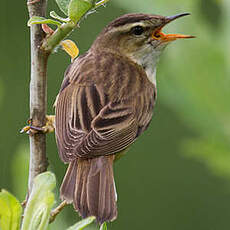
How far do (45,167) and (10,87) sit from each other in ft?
16.4

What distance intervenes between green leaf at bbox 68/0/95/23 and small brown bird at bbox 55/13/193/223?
3.63ft

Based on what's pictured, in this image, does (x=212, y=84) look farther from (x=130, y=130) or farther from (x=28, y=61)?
(x=28, y=61)

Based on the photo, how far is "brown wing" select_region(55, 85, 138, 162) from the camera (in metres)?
3.71

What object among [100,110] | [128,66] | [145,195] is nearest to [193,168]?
Answer: [145,195]

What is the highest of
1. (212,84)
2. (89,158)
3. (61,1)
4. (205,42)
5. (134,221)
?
(61,1)

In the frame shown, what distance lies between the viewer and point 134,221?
297 inches

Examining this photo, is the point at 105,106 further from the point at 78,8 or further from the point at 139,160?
the point at 139,160

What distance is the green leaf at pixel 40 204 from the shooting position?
→ 2.38 m

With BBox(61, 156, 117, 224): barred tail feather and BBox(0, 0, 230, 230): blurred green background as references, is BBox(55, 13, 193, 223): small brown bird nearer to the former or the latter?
BBox(61, 156, 117, 224): barred tail feather

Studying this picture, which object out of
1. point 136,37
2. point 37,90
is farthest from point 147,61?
point 37,90

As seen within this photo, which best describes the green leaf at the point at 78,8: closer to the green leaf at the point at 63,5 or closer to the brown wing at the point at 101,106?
the green leaf at the point at 63,5

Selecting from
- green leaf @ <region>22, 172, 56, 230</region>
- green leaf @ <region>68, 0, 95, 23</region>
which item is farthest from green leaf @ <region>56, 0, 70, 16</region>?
green leaf @ <region>22, 172, 56, 230</region>

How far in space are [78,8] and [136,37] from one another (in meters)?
2.29

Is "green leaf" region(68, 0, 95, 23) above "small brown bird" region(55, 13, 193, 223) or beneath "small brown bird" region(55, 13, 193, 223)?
above
